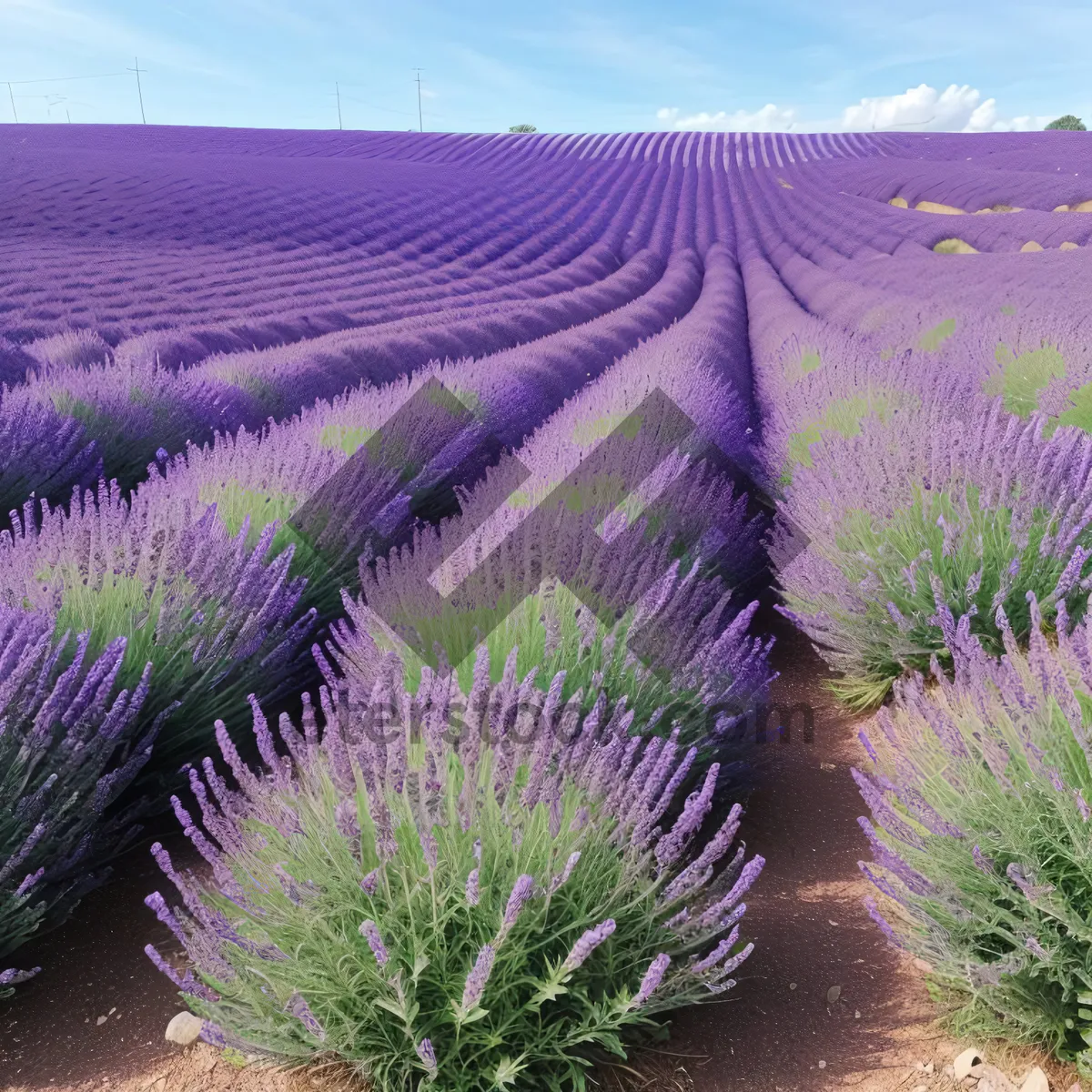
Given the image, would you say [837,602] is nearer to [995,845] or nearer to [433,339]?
[995,845]

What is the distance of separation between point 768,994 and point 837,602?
1537 mm

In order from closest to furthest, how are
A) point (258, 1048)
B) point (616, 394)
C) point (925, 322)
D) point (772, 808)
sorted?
point (258, 1048)
point (772, 808)
point (616, 394)
point (925, 322)

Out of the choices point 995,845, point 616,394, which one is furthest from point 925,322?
point 995,845

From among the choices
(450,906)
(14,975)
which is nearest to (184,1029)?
(14,975)

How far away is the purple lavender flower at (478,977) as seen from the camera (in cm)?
116

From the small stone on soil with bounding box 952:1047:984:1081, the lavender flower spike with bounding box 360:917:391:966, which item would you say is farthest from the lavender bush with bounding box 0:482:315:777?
the small stone on soil with bounding box 952:1047:984:1081

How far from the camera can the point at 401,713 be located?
167cm

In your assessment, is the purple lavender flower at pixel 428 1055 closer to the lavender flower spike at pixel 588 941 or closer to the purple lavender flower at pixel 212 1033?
the lavender flower spike at pixel 588 941

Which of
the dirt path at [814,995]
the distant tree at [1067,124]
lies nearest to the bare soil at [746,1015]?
the dirt path at [814,995]

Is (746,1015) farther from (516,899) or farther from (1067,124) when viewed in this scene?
(1067,124)

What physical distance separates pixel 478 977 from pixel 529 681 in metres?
0.56

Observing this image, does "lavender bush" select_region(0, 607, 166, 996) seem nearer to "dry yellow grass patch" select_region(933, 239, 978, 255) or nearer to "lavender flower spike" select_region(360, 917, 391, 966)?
"lavender flower spike" select_region(360, 917, 391, 966)

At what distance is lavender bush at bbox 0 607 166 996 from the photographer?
1777 millimetres

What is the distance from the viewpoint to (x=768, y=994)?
1.71m
